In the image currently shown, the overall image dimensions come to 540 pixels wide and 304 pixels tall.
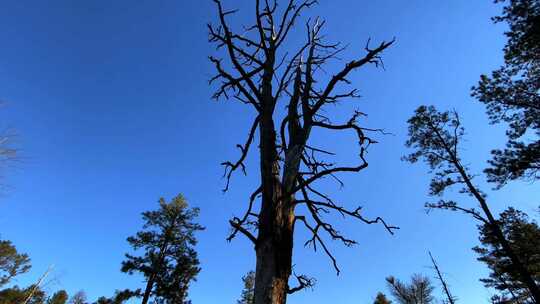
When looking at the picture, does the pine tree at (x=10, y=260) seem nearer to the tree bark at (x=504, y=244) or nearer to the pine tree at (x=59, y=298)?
the pine tree at (x=59, y=298)

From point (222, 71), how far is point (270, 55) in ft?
2.69

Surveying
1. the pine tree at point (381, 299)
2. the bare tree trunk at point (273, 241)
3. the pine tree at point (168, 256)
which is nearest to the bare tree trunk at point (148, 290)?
the pine tree at point (168, 256)

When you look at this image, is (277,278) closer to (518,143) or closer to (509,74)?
(518,143)

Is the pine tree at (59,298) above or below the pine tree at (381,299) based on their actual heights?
below

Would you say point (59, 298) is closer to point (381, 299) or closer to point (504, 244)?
point (381, 299)

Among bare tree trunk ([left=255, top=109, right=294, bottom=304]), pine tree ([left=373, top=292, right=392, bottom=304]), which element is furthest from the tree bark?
pine tree ([left=373, top=292, right=392, bottom=304])

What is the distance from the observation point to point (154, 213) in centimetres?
1881

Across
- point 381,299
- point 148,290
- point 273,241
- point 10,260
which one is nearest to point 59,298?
point 10,260

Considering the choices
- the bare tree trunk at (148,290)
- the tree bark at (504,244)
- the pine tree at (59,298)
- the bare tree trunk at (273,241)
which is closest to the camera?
the bare tree trunk at (273,241)

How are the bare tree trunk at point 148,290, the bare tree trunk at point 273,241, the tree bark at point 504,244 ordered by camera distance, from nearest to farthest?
the bare tree trunk at point 273,241, the tree bark at point 504,244, the bare tree trunk at point 148,290

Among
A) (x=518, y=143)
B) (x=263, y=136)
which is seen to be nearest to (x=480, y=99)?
(x=518, y=143)

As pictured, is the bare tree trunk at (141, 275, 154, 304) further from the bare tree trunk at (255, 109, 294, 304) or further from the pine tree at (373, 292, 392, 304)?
the pine tree at (373, 292, 392, 304)

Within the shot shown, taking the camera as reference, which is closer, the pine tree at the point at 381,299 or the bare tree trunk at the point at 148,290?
the bare tree trunk at the point at 148,290

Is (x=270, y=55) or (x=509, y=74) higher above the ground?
(x=509, y=74)
